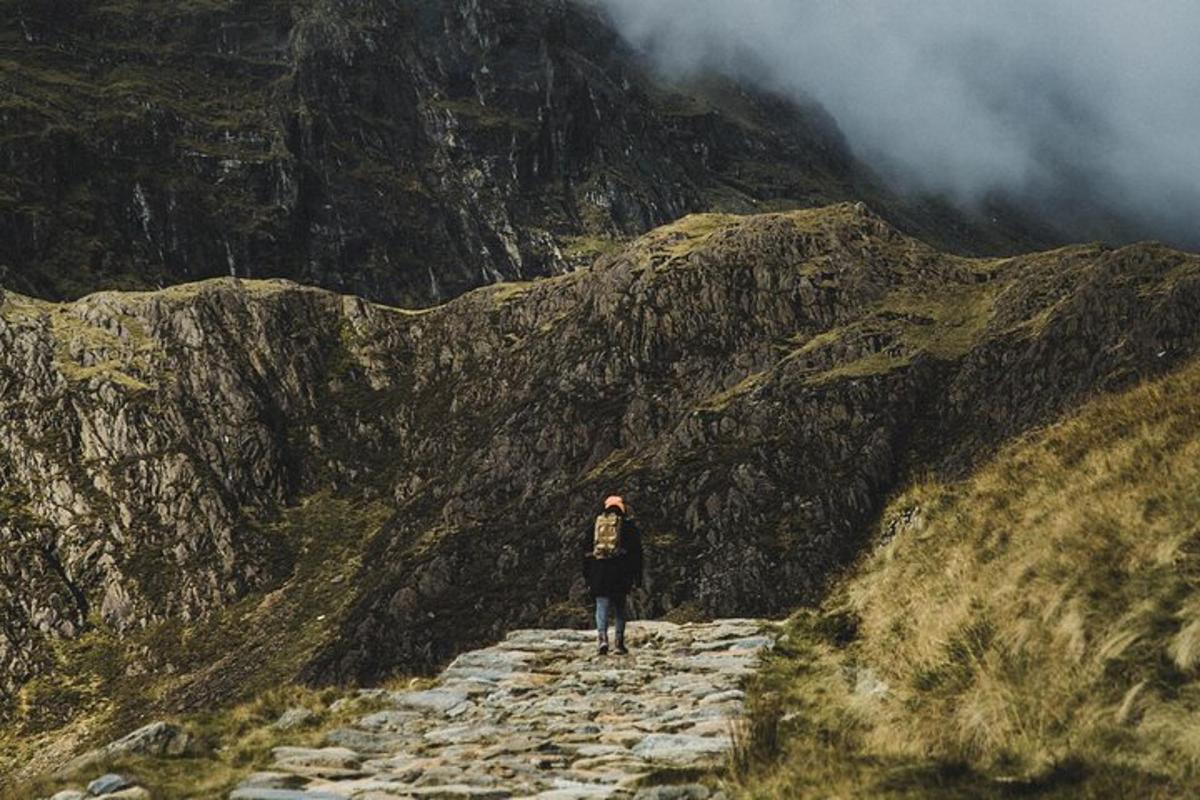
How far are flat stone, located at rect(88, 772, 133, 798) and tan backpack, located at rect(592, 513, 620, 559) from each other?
467 inches

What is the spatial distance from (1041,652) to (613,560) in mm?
13623

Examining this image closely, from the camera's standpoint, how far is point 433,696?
2167cm

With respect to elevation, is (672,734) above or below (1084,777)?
below

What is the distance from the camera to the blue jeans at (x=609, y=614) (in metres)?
24.4

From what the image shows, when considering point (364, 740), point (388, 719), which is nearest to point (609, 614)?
point (388, 719)

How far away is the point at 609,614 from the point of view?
82.4 ft

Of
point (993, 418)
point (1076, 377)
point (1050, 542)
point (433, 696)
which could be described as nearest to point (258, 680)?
point (993, 418)

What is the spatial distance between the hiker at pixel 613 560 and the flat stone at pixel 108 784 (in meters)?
11.7

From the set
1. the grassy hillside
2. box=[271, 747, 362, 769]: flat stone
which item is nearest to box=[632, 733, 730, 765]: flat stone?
the grassy hillside

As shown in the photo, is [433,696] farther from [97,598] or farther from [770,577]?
[97,598]

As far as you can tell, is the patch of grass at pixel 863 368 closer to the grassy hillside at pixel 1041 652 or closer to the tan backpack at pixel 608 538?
the tan backpack at pixel 608 538

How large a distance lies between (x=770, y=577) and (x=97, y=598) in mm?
117951

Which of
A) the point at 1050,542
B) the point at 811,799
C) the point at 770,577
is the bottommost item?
the point at 770,577

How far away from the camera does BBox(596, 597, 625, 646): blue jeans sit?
24.4 m
